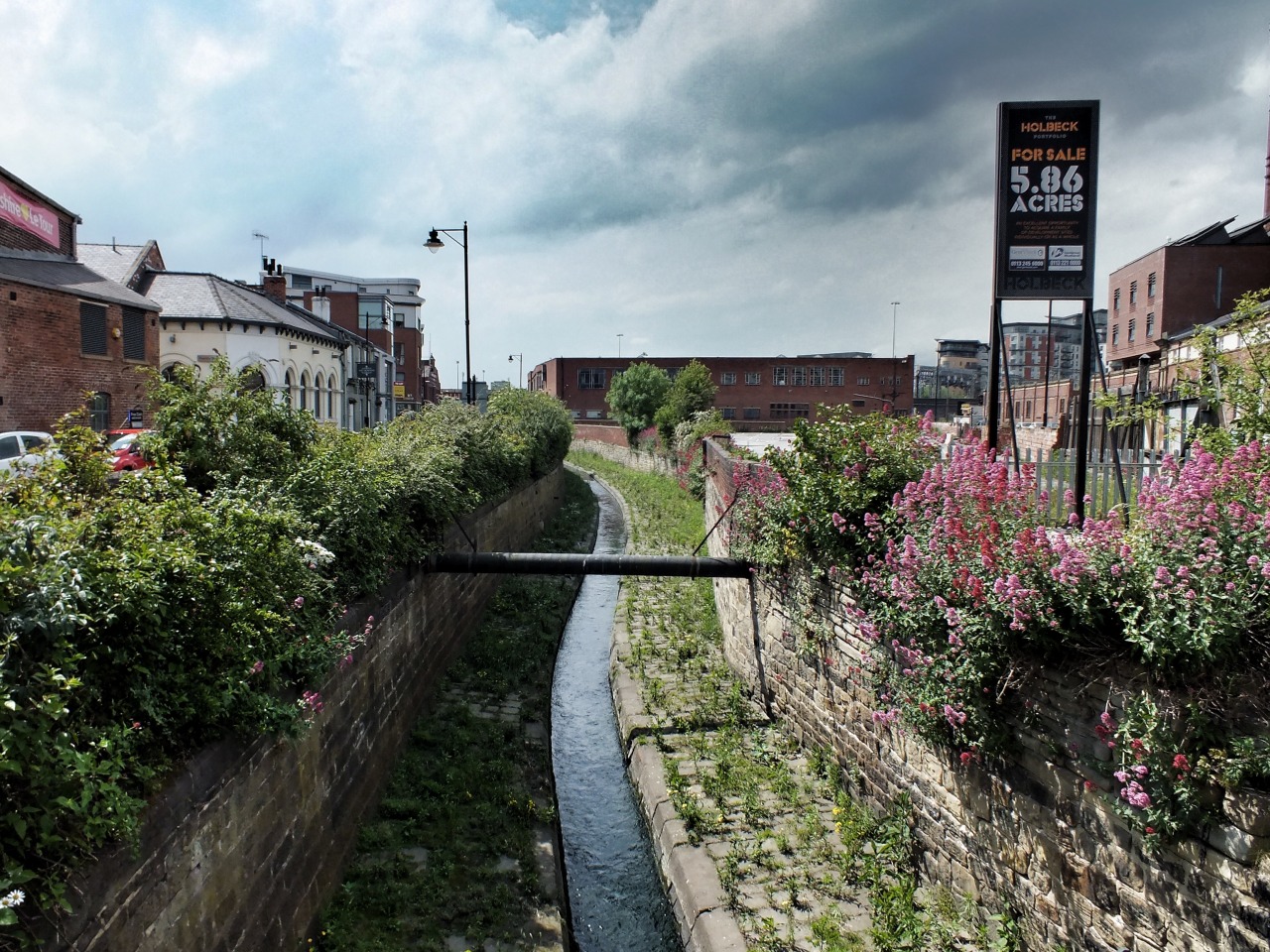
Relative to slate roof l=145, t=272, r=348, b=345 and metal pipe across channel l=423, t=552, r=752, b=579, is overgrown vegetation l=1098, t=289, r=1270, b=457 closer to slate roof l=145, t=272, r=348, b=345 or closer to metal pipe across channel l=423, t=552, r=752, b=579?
metal pipe across channel l=423, t=552, r=752, b=579

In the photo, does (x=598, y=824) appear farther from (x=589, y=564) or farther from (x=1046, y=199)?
(x=1046, y=199)

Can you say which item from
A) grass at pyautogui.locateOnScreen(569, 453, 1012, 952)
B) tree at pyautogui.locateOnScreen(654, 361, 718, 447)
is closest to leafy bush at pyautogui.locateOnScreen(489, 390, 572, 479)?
tree at pyautogui.locateOnScreen(654, 361, 718, 447)

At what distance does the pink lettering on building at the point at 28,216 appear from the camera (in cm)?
2041

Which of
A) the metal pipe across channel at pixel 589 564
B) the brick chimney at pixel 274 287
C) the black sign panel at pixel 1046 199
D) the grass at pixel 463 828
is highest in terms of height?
the brick chimney at pixel 274 287

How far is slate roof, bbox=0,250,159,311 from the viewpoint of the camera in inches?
762

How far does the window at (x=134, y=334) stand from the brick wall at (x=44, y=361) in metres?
0.68

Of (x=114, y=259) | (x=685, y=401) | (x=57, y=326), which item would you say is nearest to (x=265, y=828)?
(x=57, y=326)

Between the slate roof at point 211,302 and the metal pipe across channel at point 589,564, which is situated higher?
the slate roof at point 211,302

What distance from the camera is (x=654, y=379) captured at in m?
44.2

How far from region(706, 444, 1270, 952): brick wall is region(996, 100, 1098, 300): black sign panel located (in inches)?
149

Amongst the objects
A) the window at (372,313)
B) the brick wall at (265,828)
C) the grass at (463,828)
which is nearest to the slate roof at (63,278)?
the grass at (463,828)

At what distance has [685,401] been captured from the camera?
120 feet

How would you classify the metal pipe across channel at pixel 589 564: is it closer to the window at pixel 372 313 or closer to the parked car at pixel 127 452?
the parked car at pixel 127 452

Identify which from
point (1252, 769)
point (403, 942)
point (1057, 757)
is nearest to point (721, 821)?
point (403, 942)
